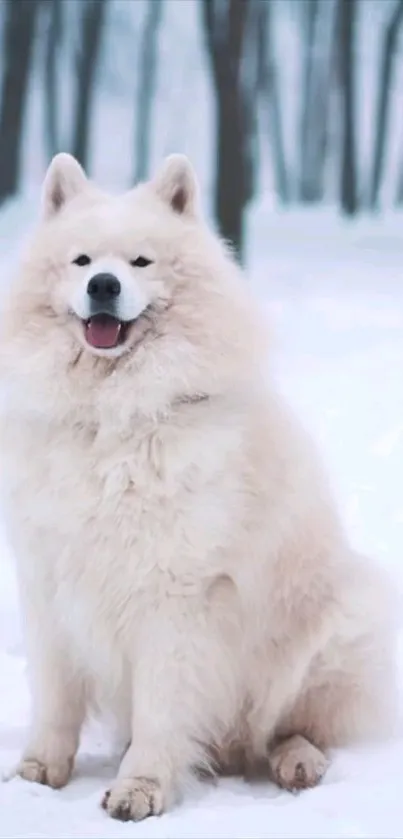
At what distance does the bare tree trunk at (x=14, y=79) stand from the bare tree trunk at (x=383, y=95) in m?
2.61

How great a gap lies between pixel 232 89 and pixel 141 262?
5569 millimetres

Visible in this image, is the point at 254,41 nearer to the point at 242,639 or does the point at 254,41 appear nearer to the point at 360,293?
the point at 360,293

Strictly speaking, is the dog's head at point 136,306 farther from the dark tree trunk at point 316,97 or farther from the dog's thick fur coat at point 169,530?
the dark tree trunk at point 316,97

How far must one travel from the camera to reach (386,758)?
114 inches

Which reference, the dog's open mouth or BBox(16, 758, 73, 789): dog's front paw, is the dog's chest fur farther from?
BBox(16, 758, 73, 789): dog's front paw

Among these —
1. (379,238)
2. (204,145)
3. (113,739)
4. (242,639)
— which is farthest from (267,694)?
(379,238)

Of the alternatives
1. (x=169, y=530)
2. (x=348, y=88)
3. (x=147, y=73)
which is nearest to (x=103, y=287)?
(x=169, y=530)

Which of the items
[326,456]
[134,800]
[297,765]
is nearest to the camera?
[134,800]

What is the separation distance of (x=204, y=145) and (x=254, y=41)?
1026mm

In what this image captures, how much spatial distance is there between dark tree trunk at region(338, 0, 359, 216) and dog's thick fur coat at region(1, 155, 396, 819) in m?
5.69

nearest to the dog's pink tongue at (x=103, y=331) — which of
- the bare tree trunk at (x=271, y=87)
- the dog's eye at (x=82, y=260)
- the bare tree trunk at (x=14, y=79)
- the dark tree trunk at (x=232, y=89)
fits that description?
the dog's eye at (x=82, y=260)

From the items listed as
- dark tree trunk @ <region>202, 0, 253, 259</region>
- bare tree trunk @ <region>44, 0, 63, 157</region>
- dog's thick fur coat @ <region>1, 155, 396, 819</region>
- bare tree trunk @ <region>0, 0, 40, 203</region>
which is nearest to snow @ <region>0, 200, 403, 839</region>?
dog's thick fur coat @ <region>1, 155, 396, 819</region>

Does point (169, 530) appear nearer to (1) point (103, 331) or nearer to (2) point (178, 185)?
(1) point (103, 331)

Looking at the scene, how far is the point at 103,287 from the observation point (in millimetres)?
2752
